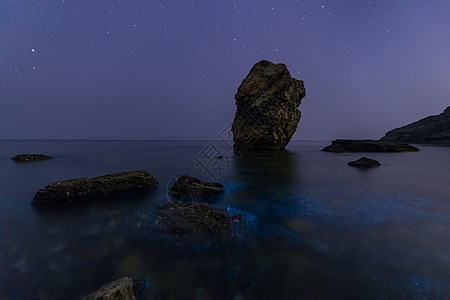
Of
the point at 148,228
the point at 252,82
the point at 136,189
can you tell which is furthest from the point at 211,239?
the point at 252,82

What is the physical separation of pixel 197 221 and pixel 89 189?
267 inches

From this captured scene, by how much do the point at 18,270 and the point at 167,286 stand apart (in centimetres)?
371

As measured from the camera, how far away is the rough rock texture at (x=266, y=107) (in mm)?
34500

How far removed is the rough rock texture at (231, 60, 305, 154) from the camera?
3450cm

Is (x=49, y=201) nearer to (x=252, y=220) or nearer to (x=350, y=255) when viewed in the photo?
(x=252, y=220)

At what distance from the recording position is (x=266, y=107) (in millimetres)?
35188

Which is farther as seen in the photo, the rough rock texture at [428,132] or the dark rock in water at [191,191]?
the rough rock texture at [428,132]

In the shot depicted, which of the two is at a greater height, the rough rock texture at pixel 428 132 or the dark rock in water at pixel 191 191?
the rough rock texture at pixel 428 132

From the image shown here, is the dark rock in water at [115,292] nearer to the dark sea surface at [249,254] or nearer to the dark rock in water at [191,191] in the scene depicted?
the dark sea surface at [249,254]

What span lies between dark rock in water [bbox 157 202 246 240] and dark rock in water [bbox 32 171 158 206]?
440 centimetres

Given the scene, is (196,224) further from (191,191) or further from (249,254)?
(191,191)

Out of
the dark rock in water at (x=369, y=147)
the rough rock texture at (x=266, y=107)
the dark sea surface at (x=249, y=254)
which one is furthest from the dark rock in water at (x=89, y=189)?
the dark rock in water at (x=369, y=147)

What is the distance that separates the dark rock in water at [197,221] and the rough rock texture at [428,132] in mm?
120971

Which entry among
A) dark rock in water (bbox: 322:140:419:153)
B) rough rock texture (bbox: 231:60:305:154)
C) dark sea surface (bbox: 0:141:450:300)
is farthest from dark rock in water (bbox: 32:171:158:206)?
dark rock in water (bbox: 322:140:419:153)
